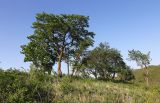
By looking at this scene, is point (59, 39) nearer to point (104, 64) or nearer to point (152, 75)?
point (104, 64)

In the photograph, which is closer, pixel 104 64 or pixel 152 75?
pixel 104 64

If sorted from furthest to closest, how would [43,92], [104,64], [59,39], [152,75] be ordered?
[152,75] < [104,64] < [59,39] < [43,92]

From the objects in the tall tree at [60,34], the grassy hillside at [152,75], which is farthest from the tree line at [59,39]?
the grassy hillside at [152,75]

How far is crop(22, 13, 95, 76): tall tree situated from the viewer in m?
61.8

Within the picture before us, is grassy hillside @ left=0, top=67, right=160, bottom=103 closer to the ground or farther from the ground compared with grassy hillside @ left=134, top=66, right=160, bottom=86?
closer to the ground

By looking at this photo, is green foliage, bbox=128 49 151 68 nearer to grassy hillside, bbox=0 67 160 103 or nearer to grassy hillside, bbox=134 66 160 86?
grassy hillside, bbox=134 66 160 86

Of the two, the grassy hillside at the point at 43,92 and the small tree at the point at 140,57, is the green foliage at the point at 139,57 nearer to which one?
the small tree at the point at 140,57

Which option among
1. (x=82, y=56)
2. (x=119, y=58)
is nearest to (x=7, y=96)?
(x=82, y=56)

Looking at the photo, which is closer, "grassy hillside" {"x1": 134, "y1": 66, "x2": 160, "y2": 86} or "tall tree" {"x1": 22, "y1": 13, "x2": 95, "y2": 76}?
"tall tree" {"x1": 22, "y1": 13, "x2": 95, "y2": 76}

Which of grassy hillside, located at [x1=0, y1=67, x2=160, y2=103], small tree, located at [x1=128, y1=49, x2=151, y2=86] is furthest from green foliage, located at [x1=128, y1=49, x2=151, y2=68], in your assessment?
grassy hillside, located at [x1=0, y1=67, x2=160, y2=103]

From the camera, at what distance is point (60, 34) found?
63156 mm

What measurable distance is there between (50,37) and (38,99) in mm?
51436

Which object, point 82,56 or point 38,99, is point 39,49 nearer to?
point 82,56

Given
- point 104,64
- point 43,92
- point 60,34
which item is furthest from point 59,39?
point 43,92
